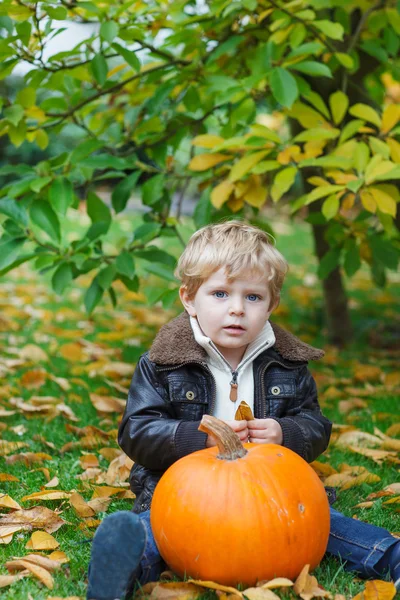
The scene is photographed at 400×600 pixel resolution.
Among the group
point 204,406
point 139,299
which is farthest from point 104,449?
point 139,299

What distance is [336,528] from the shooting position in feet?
6.81

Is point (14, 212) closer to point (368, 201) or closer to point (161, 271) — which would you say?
point (161, 271)

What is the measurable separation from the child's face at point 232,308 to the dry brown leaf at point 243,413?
21 cm

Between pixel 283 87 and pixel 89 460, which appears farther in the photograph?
pixel 283 87

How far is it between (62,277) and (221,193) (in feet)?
2.60

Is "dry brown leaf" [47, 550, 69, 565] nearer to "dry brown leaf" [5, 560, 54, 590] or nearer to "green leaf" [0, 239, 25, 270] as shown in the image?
"dry brown leaf" [5, 560, 54, 590]

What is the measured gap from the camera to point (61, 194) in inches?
120

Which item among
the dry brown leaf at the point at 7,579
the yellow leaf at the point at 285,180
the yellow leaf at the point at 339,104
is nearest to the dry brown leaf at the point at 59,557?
the dry brown leaf at the point at 7,579

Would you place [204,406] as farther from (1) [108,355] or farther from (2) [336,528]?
(1) [108,355]

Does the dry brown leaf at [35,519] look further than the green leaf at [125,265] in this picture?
No

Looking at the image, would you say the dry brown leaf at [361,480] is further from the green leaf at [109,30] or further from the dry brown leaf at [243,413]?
the green leaf at [109,30]

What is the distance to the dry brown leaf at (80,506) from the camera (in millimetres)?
2285

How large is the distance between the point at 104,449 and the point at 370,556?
1221 mm

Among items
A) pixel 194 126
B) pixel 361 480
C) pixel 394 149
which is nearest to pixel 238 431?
pixel 361 480
